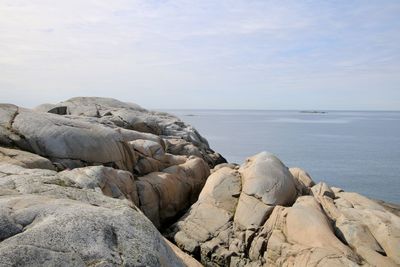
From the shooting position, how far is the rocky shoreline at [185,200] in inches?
322

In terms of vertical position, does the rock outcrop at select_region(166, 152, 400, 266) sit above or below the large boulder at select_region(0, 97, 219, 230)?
below

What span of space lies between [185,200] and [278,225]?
537 cm

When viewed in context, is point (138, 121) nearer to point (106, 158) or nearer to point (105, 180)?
point (106, 158)

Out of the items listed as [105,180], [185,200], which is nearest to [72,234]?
[105,180]

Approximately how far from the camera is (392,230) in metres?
14.4

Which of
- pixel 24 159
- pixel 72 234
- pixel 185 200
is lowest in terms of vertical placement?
pixel 185 200

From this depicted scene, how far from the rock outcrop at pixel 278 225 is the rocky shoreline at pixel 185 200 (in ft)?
0.13

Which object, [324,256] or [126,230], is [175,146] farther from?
[126,230]

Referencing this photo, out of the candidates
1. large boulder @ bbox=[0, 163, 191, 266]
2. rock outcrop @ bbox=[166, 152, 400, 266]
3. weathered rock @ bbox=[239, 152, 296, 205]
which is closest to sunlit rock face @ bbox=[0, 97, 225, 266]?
large boulder @ bbox=[0, 163, 191, 266]

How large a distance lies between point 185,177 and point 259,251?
5.93m

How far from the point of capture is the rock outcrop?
1344 centimetres

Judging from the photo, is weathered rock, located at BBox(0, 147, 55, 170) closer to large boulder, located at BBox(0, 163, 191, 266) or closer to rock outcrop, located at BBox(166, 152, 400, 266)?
large boulder, located at BBox(0, 163, 191, 266)

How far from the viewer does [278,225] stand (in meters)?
15.0

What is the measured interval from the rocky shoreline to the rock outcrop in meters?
0.04
